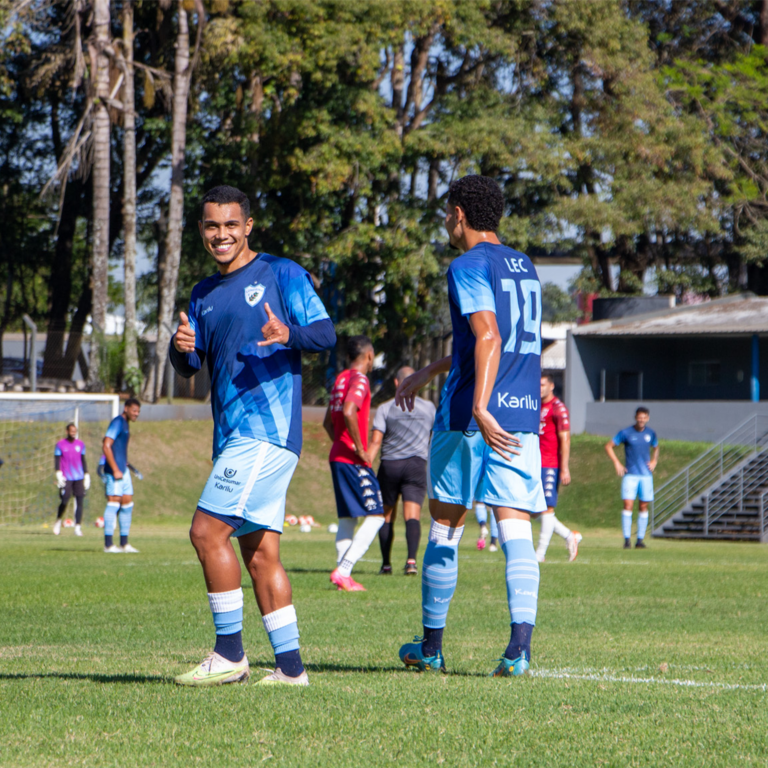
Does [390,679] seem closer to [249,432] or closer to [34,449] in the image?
[249,432]

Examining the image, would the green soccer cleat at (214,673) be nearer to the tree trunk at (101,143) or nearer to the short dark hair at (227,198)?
the short dark hair at (227,198)

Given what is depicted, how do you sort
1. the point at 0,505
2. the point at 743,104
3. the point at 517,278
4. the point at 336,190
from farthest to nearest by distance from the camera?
the point at 743,104 < the point at 336,190 < the point at 0,505 < the point at 517,278

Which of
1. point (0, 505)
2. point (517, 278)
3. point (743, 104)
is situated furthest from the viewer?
point (743, 104)

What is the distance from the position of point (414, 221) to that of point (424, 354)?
5963mm

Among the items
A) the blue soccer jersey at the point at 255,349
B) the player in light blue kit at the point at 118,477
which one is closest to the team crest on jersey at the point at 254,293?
the blue soccer jersey at the point at 255,349

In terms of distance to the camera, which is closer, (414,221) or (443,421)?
(443,421)

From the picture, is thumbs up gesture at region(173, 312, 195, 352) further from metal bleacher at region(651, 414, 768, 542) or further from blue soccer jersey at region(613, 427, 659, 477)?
metal bleacher at region(651, 414, 768, 542)

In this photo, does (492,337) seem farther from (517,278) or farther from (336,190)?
(336,190)

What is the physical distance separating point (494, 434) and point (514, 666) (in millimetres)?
1059

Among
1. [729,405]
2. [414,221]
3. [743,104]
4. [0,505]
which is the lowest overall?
[0,505]

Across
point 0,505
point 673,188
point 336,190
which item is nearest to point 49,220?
point 336,190

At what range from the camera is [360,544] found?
1048 cm

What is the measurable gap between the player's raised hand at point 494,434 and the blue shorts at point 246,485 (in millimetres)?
879

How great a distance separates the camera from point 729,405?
35094 millimetres
